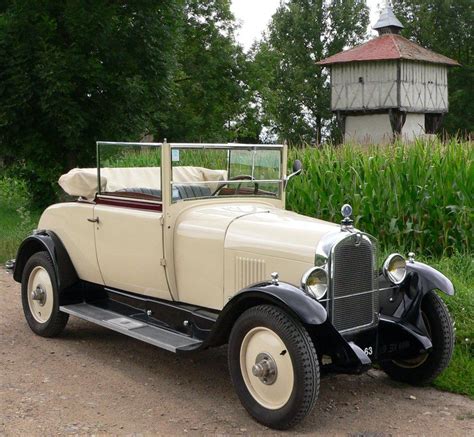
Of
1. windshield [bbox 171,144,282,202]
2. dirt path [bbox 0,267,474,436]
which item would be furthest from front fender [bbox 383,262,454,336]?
windshield [bbox 171,144,282,202]

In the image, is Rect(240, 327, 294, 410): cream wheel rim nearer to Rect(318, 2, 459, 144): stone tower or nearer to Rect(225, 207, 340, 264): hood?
Rect(225, 207, 340, 264): hood

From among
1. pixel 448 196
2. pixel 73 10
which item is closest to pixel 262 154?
pixel 448 196

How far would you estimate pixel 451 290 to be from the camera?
498 centimetres

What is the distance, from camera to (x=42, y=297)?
6.43 meters

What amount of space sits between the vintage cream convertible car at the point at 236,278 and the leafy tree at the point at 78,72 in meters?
5.03

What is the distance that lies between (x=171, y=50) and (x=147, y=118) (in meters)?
1.27

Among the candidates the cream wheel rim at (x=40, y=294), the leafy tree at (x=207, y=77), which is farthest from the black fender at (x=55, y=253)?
the leafy tree at (x=207, y=77)

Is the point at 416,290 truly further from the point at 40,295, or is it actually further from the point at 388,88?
the point at 388,88

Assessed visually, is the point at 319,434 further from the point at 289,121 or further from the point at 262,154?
Answer: the point at 289,121

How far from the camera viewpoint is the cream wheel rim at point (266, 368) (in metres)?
4.25

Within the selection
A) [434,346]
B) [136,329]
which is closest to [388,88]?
[434,346]

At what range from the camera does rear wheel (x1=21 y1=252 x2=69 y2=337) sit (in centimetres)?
629

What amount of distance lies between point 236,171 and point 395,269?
63.9 inches

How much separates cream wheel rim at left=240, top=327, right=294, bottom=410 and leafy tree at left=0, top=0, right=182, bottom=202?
749cm
